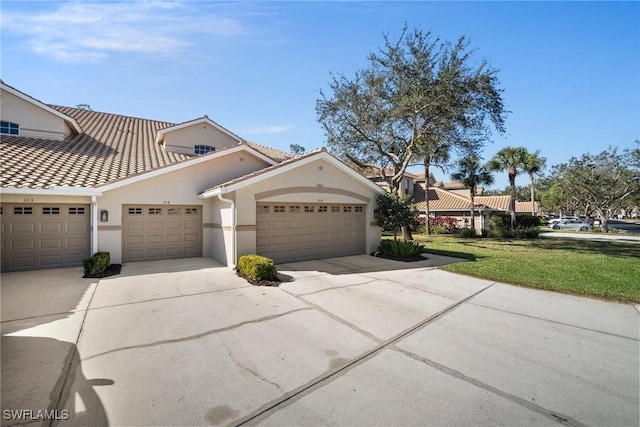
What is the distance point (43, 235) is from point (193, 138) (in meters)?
7.95

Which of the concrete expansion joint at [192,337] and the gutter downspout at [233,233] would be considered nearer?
the concrete expansion joint at [192,337]

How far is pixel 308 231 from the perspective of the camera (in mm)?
12008

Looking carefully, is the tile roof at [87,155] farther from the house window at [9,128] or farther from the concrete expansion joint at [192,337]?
the concrete expansion joint at [192,337]

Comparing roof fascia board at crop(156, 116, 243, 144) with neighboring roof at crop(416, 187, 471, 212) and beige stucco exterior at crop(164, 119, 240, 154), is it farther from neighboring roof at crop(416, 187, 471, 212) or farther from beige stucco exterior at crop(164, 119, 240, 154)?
neighboring roof at crop(416, 187, 471, 212)

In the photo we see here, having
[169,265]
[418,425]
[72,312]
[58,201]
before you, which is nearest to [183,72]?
[58,201]

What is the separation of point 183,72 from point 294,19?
486cm

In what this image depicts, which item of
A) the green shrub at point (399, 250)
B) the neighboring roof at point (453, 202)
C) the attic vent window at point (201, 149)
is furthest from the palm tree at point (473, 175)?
the attic vent window at point (201, 149)

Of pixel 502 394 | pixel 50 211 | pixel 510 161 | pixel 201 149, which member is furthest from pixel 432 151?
pixel 50 211

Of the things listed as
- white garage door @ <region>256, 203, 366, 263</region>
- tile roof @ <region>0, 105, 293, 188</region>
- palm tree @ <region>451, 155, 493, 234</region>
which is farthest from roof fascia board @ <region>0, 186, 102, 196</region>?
palm tree @ <region>451, 155, 493, 234</region>

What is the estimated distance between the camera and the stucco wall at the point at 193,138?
591 inches

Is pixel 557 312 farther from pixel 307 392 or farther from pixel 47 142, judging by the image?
pixel 47 142

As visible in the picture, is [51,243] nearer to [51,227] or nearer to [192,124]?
[51,227]

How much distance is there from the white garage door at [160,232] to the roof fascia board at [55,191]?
4.33ft

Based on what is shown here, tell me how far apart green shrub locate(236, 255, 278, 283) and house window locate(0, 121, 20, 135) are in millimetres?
12757
